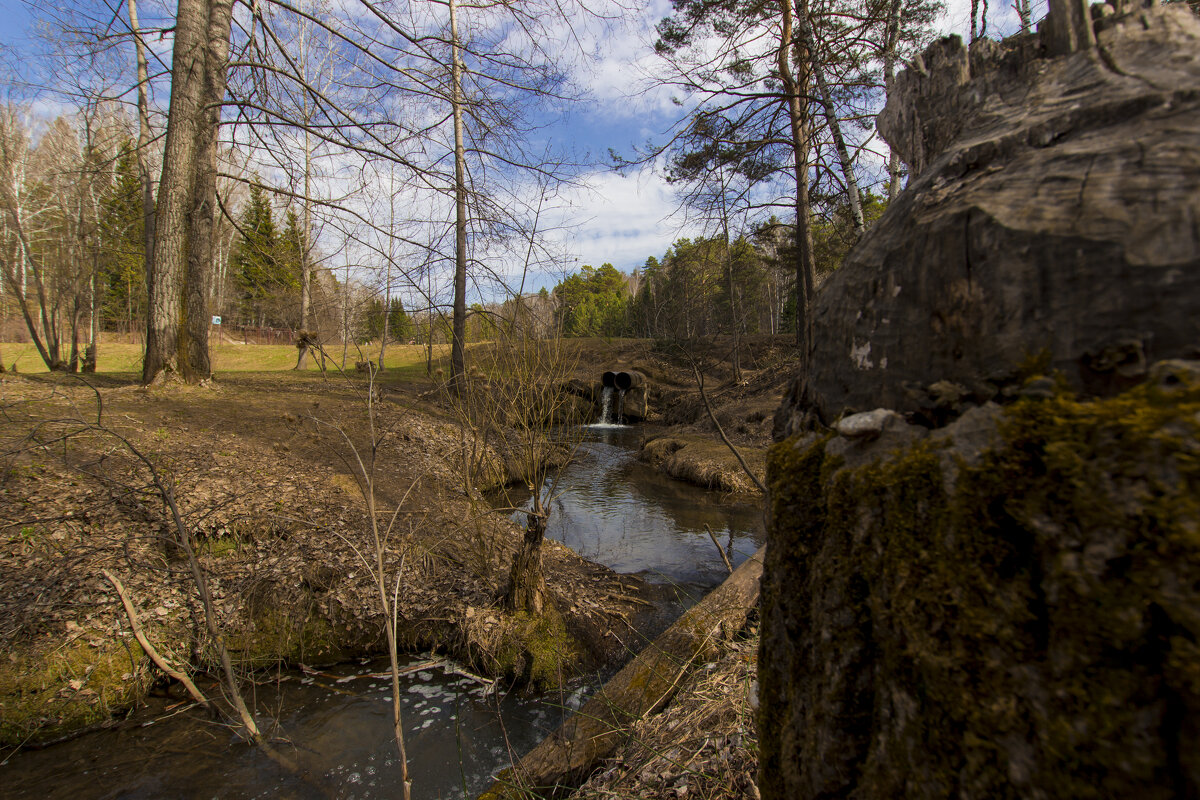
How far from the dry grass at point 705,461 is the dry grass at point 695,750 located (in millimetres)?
6505

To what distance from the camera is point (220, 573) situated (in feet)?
14.7

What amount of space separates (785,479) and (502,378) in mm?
3988

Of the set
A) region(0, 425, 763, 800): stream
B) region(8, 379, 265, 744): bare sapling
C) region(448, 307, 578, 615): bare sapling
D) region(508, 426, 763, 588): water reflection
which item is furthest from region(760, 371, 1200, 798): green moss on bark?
region(508, 426, 763, 588): water reflection

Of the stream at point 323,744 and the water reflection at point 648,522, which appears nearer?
the stream at point 323,744

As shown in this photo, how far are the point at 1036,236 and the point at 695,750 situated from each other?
2328 mm

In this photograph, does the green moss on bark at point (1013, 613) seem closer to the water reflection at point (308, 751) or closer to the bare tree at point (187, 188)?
Answer: the water reflection at point (308, 751)

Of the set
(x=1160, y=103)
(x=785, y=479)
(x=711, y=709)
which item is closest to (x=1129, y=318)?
(x=1160, y=103)

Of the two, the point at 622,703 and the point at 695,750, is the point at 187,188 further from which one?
the point at 695,750

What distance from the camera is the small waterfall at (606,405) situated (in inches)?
780

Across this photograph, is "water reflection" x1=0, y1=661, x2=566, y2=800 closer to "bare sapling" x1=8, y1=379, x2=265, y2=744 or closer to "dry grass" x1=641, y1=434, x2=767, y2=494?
"bare sapling" x1=8, y1=379, x2=265, y2=744

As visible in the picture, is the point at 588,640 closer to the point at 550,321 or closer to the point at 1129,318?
the point at 550,321

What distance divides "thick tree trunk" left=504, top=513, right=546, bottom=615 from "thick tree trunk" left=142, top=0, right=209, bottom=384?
22.4 feet

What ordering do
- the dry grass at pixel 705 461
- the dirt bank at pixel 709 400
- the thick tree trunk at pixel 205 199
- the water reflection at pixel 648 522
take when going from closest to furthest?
the water reflection at pixel 648 522 → the thick tree trunk at pixel 205 199 → the dry grass at pixel 705 461 → the dirt bank at pixel 709 400

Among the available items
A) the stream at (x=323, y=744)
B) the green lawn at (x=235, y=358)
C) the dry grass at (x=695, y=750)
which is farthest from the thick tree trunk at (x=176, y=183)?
the green lawn at (x=235, y=358)
